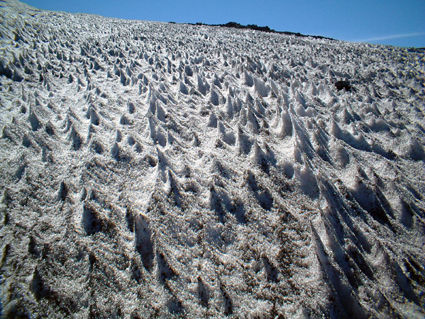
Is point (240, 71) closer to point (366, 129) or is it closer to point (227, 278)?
point (366, 129)

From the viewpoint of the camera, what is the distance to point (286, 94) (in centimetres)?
443

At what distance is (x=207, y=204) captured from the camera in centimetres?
219

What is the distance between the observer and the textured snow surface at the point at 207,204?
156 cm

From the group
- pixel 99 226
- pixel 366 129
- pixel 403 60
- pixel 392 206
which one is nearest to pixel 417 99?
pixel 366 129

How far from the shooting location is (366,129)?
11.3ft

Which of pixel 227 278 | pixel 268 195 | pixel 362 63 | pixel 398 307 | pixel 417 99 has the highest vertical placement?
pixel 362 63

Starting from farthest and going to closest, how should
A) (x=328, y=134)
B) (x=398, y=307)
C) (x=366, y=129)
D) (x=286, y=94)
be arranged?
1. (x=286, y=94)
2. (x=366, y=129)
3. (x=328, y=134)
4. (x=398, y=307)

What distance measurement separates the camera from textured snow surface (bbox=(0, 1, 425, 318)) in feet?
5.12

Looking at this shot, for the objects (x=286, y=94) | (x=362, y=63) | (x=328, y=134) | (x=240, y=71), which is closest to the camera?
(x=328, y=134)

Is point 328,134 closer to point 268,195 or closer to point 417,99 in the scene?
point 268,195

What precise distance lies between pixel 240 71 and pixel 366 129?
10.6 ft

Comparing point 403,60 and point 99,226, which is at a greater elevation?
point 403,60

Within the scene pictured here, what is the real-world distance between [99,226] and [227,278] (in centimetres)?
122

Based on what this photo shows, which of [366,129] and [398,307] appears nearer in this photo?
[398,307]
